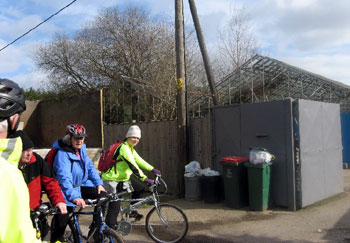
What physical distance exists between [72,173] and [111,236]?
849 mm

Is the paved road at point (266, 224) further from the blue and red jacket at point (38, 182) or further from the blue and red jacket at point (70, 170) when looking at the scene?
the blue and red jacket at point (38, 182)

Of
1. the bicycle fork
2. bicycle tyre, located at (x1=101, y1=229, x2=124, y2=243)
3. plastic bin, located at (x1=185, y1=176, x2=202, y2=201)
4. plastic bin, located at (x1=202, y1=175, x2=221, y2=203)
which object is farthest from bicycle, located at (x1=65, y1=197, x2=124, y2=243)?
plastic bin, located at (x1=185, y1=176, x2=202, y2=201)

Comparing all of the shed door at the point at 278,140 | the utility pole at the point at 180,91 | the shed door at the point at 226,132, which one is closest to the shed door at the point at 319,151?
the shed door at the point at 278,140

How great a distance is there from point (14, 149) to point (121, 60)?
22.0 meters

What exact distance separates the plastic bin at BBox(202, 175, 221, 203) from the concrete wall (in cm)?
520

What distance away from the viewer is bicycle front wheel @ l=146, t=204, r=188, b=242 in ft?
17.4

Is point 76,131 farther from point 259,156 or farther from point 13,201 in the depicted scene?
point 259,156

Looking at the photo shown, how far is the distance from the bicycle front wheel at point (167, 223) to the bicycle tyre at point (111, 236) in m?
1.50

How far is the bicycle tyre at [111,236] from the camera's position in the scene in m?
3.85

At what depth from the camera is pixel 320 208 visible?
24.3 feet

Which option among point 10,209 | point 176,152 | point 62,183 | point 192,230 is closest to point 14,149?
point 10,209

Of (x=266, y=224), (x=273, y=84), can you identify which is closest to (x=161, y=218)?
(x=266, y=224)

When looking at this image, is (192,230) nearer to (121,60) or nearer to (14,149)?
(14,149)

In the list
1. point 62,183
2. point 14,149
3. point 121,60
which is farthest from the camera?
point 121,60
